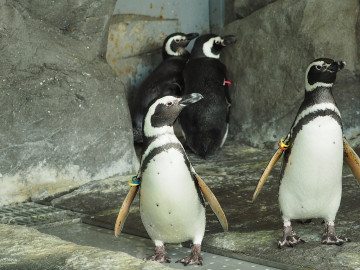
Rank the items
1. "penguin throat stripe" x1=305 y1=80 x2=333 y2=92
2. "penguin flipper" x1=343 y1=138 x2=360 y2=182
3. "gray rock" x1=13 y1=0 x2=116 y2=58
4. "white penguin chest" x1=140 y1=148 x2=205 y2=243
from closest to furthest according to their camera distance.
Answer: "white penguin chest" x1=140 y1=148 x2=205 y2=243 < "penguin throat stripe" x1=305 y1=80 x2=333 y2=92 < "penguin flipper" x1=343 y1=138 x2=360 y2=182 < "gray rock" x1=13 y1=0 x2=116 y2=58

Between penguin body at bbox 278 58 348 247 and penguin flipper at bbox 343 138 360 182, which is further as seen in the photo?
penguin flipper at bbox 343 138 360 182

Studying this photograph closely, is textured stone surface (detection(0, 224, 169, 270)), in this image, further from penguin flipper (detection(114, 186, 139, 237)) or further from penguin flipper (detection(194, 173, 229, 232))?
penguin flipper (detection(194, 173, 229, 232))

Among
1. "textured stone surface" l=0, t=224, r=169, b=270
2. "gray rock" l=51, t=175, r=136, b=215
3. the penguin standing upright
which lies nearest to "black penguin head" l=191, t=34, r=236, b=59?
the penguin standing upright

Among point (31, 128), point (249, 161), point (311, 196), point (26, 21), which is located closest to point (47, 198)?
point (31, 128)

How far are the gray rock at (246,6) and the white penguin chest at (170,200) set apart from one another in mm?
3485

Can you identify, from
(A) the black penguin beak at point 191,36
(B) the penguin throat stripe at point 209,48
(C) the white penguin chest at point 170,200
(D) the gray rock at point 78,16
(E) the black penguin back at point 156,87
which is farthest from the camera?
(A) the black penguin beak at point 191,36

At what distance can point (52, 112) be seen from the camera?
5344mm

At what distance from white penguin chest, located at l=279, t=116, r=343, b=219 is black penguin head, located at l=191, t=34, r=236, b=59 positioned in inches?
123

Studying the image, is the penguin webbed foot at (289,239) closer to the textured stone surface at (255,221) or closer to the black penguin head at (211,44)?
the textured stone surface at (255,221)

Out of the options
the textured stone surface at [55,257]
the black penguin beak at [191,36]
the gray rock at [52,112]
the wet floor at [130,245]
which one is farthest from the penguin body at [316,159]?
the black penguin beak at [191,36]

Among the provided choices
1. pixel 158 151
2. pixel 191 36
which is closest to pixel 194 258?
pixel 158 151

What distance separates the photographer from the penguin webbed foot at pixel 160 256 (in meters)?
3.80

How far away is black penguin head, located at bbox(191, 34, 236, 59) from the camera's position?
22.6 feet

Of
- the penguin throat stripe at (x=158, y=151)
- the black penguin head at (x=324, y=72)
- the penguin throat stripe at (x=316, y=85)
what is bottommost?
the penguin throat stripe at (x=158, y=151)
